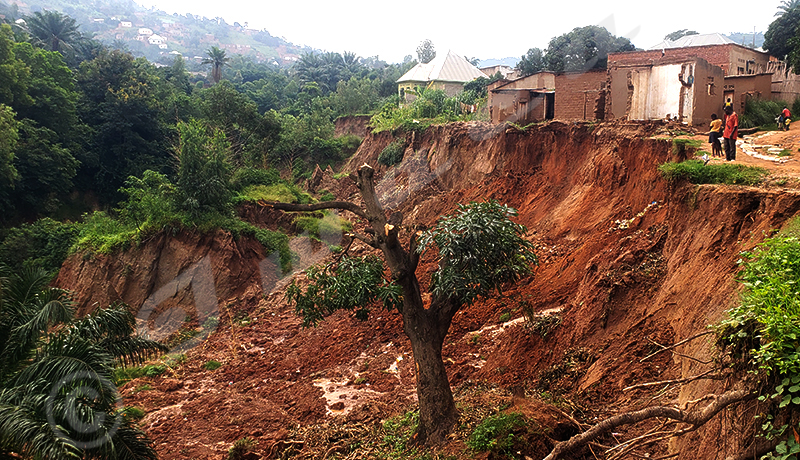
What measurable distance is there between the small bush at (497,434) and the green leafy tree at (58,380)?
14.2 feet

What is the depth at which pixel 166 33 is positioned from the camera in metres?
166

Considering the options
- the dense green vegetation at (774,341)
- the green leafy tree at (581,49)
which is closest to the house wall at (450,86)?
the green leafy tree at (581,49)

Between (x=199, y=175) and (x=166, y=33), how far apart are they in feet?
561

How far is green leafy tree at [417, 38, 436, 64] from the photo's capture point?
250 ft

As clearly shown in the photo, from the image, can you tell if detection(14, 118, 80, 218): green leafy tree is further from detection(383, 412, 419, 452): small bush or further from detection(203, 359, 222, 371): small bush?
detection(383, 412, 419, 452): small bush

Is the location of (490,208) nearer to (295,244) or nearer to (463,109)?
(295,244)

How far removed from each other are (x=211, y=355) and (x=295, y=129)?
22.9 meters

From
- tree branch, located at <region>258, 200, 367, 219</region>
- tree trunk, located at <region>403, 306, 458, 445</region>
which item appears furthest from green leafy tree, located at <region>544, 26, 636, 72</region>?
tree trunk, located at <region>403, 306, 458, 445</region>

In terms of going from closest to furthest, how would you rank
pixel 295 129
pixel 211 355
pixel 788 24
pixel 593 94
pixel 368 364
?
pixel 368 364
pixel 211 355
pixel 593 94
pixel 788 24
pixel 295 129

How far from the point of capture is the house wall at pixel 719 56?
24.4 m

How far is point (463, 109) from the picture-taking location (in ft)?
104

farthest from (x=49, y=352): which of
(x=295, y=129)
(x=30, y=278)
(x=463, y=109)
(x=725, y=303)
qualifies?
(x=295, y=129)

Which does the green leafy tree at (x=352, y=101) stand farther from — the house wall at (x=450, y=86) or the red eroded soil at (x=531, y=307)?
the red eroded soil at (x=531, y=307)

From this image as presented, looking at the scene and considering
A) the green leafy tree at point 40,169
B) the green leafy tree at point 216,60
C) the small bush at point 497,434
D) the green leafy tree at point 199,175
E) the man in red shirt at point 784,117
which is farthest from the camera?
the green leafy tree at point 216,60
